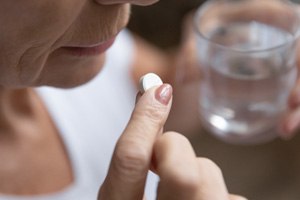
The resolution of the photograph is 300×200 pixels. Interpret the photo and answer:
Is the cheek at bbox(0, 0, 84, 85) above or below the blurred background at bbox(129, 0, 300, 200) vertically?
above

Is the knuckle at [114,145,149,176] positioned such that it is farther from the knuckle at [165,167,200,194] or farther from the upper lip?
the upper lip

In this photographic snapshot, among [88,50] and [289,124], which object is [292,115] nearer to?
[289,124]

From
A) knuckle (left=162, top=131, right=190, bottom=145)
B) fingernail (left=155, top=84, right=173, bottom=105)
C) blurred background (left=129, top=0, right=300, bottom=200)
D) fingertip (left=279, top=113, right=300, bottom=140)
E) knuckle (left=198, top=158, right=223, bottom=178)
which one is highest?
fingernail (left=155, top=84, right=173, bottom=105)

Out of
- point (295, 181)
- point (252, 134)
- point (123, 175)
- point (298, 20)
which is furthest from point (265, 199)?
point (123, 175)

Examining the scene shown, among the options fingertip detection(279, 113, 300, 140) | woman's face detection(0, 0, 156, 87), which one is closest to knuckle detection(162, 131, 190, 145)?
woman's face detection(0, 0, 156, 87)

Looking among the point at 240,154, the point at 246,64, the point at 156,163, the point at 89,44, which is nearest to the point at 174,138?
the point at 156,163

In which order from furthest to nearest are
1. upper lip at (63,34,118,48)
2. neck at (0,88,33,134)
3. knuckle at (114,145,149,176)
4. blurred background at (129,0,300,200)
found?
blurred background at (129,0,300,200)
neck at (0,88,33,134)
upper lip at (63,34,118,48)
knuckle at (114,145,149,176)
